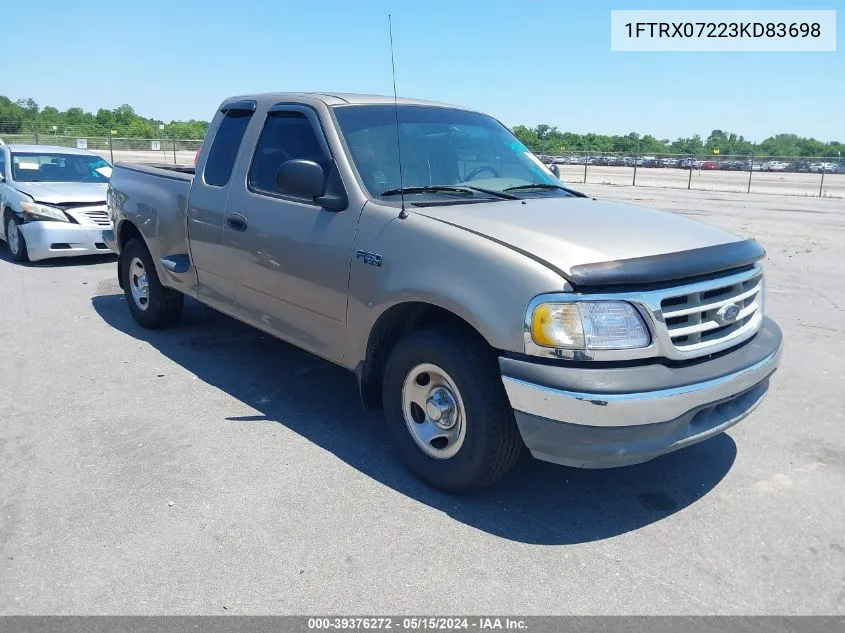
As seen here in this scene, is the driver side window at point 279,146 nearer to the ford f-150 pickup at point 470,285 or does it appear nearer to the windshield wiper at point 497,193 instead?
the ford f-150 pickup at point 470,285

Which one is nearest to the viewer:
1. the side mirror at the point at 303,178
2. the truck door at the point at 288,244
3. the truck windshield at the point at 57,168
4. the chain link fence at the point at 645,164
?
the side mirror at the point at 303,178

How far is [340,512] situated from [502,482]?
2.98ft

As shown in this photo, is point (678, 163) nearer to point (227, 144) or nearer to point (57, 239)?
point (57, 239)

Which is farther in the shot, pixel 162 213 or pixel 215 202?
pixel 162 213

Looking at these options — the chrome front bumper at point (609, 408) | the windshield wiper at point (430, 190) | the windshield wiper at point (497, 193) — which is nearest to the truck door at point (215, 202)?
the windshield wiper at point (430, 190)

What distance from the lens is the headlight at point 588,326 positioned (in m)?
3.01

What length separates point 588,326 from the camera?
119 inches

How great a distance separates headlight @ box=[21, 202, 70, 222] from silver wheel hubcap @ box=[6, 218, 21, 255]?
16.7 inches

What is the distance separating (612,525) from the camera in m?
3.42

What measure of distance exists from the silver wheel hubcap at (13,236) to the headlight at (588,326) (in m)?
9.04

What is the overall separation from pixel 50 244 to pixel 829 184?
130 feet

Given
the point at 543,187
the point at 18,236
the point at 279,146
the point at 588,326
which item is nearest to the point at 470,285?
the point at 588,326

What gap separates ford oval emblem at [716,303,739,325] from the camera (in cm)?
335

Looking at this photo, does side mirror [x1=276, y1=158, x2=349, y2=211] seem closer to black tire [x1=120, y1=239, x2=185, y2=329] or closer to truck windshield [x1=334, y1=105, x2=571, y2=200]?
truck windshield [x1=334, y1=105, x2=571, y2=200]
